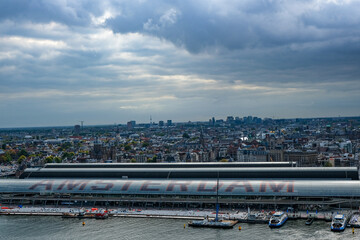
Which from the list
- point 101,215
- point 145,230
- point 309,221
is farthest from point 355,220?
point 101,215

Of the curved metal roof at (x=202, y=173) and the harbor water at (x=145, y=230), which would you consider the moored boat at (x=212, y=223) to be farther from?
the curved metal roof at (x=202, y=173)

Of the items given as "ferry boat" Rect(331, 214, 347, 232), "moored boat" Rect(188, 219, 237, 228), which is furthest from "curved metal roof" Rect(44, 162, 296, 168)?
"ferry boat" Rect(331, 214, 347, 232)

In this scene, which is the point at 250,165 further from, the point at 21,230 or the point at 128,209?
the point at 21,230

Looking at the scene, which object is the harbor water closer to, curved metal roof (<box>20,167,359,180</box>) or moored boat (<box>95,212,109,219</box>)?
moored boat (<box>95,212,109,219</box>)

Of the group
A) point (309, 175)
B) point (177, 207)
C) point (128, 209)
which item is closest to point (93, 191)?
point (128, 209)

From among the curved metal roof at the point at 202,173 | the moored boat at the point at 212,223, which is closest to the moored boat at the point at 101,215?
the moored boat at the point at 212,223
